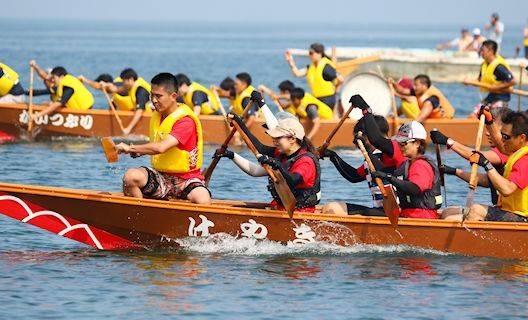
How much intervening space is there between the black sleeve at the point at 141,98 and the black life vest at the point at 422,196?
9.98m

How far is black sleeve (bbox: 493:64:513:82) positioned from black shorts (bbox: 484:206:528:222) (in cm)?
930

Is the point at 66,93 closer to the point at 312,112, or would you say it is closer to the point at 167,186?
the point at 312,112

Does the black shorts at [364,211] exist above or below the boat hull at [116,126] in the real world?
below

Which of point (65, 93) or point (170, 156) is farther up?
point (65, 93)

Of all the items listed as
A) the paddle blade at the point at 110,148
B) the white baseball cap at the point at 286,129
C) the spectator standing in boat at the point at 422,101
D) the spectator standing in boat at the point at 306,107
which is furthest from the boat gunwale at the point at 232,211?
the spectator standing in boat at the point at 422,101

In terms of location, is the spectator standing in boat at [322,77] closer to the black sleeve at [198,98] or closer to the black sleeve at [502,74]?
the black sleeve at [198,98]

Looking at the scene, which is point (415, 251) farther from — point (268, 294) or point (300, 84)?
point (300, 84)

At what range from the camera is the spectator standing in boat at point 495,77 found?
21.6m

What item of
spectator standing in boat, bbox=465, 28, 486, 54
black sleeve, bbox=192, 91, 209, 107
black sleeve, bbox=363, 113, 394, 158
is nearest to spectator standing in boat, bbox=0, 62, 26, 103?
black sleeve, bbox=192, 91, 209, 107

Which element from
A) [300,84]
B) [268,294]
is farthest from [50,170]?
[300,84]

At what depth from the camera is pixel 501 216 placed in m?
12.5

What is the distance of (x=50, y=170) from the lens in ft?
64.8

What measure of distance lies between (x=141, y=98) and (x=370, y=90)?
13.2 ft

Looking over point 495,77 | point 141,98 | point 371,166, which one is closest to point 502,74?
point 495,77
